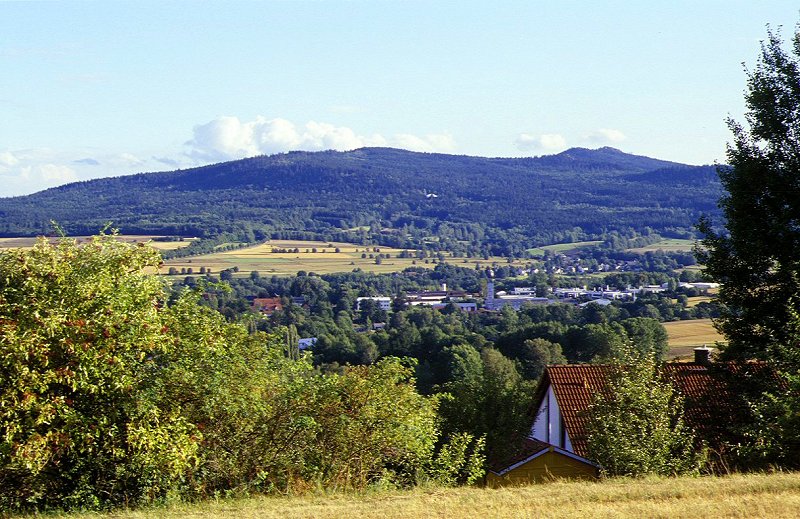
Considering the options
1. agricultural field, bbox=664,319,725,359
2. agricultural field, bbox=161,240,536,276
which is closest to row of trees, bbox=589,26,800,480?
agricultural field, bbox=664,319,725,359

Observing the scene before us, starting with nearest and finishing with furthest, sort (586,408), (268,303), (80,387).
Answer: (80,387) → (586,408) → (268,303)

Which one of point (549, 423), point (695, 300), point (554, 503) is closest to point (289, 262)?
point (695, 300)

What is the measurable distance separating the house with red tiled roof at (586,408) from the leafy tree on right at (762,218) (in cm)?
62

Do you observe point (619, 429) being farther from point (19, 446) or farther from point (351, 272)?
point (351, 272)

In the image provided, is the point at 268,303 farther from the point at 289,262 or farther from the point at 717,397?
the point at 717,397

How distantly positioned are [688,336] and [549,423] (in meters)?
46.6

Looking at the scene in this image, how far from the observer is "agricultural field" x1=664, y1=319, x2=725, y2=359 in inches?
2437

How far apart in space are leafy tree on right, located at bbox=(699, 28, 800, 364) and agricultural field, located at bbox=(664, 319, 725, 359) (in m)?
40.1

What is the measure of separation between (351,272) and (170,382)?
14984 centimetres

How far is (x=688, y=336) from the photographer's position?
7056 cm

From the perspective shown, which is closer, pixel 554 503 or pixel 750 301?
pixel 554 503

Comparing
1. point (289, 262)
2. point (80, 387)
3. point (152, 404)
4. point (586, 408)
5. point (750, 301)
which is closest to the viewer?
point (80, 387)

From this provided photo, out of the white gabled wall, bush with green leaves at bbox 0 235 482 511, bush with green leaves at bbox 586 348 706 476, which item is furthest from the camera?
the white gabled wall

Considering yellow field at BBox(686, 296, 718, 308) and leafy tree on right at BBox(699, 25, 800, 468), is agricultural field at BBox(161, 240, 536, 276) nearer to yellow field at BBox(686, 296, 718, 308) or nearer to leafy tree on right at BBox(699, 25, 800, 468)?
yellow field at BBox(686, 296, 718, 308)
